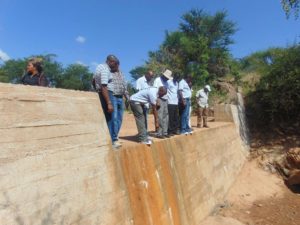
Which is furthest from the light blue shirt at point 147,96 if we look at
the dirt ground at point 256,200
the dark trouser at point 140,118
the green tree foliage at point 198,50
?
the green tree foliage at point 198,50

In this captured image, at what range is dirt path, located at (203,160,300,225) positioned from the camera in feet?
37.8

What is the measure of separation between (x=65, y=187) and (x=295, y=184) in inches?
492

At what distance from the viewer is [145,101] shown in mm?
7816

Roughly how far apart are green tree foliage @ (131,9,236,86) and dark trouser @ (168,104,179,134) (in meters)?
18.8

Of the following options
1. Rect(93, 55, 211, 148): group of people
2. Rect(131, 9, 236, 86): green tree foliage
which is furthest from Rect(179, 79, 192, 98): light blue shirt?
Rect(131, 9, 236, 86): green tree foliage

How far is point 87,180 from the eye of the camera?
518 cm

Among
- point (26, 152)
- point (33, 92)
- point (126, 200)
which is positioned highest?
point (33, 92)

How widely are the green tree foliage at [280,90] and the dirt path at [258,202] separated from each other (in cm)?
278

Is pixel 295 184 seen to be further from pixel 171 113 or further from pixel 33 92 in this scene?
pixel 33 92

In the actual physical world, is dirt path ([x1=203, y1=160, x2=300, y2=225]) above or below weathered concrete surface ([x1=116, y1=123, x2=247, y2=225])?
below

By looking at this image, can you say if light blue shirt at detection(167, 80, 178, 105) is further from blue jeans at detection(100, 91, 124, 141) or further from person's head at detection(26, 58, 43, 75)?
person's head at detection(26, 58, 43, 75)

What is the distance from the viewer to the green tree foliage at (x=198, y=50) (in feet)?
104

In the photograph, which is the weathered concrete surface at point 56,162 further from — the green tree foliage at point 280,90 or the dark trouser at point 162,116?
the green tree foliage at point 280,90

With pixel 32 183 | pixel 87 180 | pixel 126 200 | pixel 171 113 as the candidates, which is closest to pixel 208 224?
pixel 171 113
